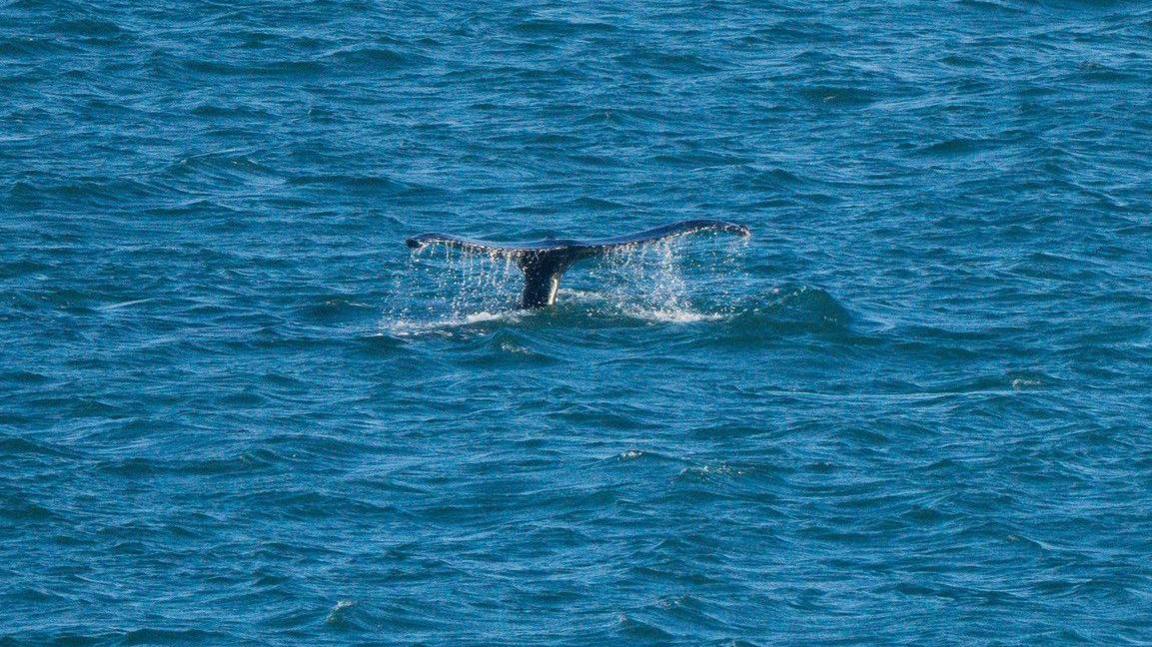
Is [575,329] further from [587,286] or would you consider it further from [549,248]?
[587,286]

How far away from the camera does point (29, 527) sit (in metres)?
24.5

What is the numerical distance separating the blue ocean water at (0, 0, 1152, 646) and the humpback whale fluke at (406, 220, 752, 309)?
591 millimetres

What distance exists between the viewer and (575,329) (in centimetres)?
3145

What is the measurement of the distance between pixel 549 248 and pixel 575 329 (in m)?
1.19

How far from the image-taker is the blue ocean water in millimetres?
23484

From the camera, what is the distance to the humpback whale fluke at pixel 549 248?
29859mm

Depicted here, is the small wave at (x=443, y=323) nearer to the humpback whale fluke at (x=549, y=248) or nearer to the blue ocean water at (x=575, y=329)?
the blue ocean water at (x=575, y=329)

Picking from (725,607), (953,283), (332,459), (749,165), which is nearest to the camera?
(725,607)

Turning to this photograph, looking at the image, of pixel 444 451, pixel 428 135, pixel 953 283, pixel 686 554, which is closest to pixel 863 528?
pixel 686 554

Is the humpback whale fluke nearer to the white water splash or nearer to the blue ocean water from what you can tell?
the white water splash

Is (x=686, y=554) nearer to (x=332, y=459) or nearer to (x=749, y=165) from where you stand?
(x=332, y=459)

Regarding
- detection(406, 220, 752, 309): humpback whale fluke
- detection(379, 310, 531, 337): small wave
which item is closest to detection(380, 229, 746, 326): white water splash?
detection(379, 310, 531, 337): small wave

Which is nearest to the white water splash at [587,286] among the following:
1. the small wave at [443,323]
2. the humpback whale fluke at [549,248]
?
the small wave at [443,323]

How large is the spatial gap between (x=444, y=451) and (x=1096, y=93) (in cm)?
2106
